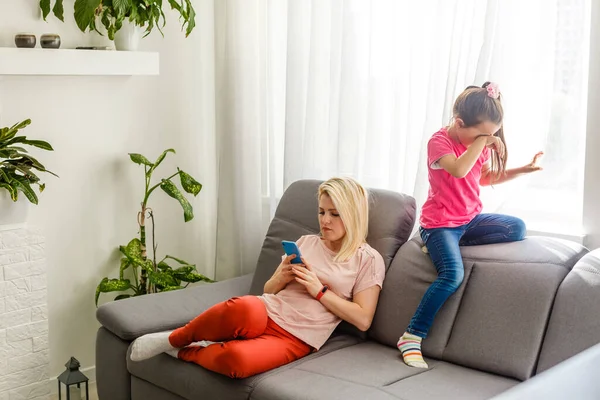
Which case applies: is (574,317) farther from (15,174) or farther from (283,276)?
(15,174)

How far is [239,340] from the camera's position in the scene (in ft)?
8.61

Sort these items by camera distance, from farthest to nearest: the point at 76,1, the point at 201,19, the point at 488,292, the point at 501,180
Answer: the point at 201,19
the point at 76,1
the point at 501,180
the point at 488,292

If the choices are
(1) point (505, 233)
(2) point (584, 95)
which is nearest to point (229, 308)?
(1) point (505, 233)

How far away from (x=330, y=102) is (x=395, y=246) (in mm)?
790

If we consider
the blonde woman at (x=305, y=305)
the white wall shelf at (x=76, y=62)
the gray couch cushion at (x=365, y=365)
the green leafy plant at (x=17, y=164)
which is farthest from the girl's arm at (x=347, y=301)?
the white wall shelf at (x=76, y=62)

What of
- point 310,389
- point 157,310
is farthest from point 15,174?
point 310,389

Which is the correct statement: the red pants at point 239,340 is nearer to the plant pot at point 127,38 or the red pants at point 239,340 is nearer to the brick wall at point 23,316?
the brick wall at point 23,316

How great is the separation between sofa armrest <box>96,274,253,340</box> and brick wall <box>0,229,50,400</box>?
1.30 ft

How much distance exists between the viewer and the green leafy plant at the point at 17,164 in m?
3.01

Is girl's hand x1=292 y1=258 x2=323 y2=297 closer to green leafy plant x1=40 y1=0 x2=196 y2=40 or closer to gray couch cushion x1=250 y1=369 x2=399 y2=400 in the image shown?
gray couch cushion x1=250 y1=369 x2=399 y2=400

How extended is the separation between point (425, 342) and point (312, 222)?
0.75 meters

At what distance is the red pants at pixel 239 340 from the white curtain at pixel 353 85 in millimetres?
783

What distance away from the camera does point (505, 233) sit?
2715mm

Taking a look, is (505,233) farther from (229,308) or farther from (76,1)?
(76,1)
